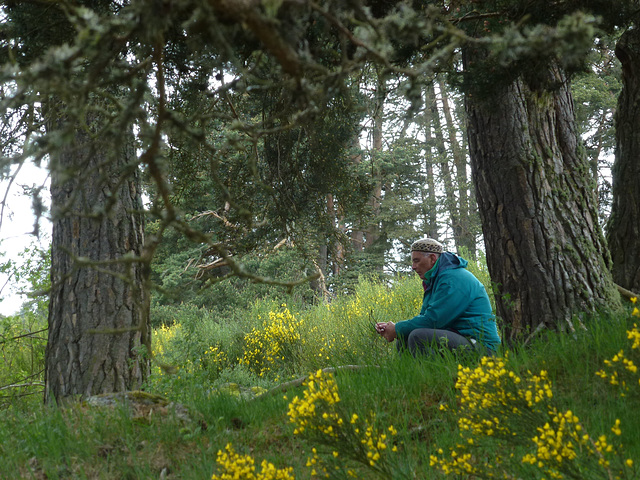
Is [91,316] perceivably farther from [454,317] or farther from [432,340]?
[454,317]

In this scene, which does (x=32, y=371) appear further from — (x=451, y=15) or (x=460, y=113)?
(x=460, y=113)

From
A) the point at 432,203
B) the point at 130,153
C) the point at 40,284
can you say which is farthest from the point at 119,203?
the point at 432,203

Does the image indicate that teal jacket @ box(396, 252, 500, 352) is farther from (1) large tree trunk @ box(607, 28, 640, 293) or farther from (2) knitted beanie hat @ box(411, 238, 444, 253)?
(1) large tree trunk @ box(607, 28, 640, 293)

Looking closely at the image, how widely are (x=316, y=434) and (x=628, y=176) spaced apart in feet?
13.9

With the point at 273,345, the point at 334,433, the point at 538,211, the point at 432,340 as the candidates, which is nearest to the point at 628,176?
the point at 538,211

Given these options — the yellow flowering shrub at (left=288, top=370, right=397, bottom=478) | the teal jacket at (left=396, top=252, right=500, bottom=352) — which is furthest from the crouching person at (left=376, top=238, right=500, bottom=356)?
the yellow flowering shrub at (left=288, top=370, right=397, bottom=478)

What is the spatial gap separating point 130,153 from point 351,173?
117 inches

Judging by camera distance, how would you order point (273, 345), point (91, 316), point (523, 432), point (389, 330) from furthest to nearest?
point (273, 345) < point (389, 330) < point (91, 316) < point (523, 432)

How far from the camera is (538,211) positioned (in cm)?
428

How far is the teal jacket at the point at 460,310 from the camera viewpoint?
15.7ft

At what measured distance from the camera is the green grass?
273 cm

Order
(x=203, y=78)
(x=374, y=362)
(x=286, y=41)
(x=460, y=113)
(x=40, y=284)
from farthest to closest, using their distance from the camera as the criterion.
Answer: (x=460, y=113), (x=40, y=284), (x=203, y=78), (x=374, y=362), (x=286, y=41)

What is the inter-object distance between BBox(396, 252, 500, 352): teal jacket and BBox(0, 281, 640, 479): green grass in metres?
0.83

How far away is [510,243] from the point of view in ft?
A: 14.3
